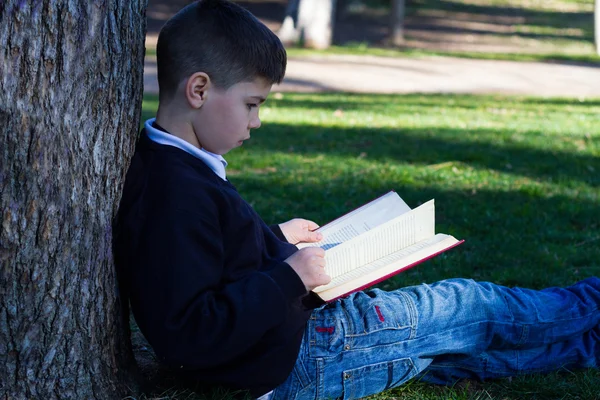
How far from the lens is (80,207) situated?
87.7 inches

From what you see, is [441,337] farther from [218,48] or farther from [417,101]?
[417,101]

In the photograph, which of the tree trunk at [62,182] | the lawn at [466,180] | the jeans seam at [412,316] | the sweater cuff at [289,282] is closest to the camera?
the tree trunk at [62,182]

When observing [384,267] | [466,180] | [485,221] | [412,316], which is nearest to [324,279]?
[384,267]

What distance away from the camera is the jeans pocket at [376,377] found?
8.46 feet

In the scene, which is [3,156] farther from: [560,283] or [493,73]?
[493,73]

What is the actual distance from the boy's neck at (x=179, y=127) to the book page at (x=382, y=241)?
527 millimetres

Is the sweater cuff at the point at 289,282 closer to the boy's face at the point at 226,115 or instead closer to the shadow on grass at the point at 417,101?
the boy's face at the point at 226,115

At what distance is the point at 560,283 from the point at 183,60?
224 cm

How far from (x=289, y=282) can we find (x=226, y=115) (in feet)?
1.64

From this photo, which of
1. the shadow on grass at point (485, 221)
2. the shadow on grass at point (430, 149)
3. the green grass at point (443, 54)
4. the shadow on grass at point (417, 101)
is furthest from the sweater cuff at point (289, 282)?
the green grass at point (443, 54)

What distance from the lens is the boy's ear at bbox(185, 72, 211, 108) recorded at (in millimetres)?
2346

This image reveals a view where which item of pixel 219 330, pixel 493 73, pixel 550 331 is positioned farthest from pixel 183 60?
pixel 493 73

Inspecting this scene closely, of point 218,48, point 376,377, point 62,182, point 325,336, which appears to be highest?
point 218,48

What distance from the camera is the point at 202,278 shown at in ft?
7.19
